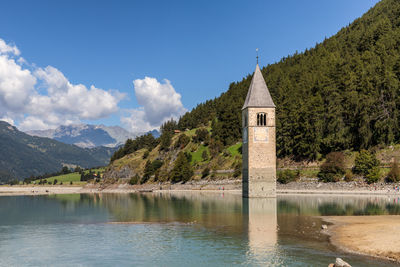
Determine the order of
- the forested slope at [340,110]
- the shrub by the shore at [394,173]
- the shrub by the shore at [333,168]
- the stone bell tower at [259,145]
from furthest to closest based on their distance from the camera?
the forested slope at [340,110] → the shrub by the shore at [333,168] → the shrub by the shore at [394,173] → the stone bell tower at [259,145]

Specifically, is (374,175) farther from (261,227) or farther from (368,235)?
(368,235)

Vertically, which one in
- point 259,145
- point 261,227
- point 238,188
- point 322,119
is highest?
point 322,119

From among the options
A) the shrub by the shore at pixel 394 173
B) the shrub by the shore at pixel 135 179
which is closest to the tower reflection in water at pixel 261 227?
the shrub by the shore at pixel 394 173

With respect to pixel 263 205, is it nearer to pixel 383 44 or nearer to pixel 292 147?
pixel 292 147

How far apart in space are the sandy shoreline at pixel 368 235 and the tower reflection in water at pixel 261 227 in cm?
478

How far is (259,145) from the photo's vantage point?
6594 centimetres

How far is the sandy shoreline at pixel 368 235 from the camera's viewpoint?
81.9 feet

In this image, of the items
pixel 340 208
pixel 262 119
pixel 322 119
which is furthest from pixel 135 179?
pixel 340 208

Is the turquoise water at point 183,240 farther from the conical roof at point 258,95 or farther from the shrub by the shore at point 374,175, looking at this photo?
the conical roof at point 258,95

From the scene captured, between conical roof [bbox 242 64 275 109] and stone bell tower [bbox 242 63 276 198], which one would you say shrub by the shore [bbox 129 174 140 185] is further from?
conical roof [bbox 242 64 275 109]

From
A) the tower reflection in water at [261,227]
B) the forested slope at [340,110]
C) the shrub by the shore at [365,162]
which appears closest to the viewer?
the tower reflection in water at [261,227]

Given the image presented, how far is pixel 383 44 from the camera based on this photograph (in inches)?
4129

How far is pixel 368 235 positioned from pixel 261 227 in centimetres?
969

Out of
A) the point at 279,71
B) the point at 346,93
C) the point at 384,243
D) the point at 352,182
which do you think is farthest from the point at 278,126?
the point at 384,243
